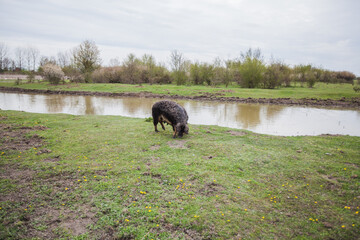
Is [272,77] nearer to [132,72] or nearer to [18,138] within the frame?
[132,72]

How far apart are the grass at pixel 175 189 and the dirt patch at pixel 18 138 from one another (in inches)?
2.6

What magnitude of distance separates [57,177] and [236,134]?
326 inches

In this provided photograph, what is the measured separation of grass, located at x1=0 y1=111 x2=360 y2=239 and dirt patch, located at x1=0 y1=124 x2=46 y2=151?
6 cm

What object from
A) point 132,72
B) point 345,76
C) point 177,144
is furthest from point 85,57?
point 345,76

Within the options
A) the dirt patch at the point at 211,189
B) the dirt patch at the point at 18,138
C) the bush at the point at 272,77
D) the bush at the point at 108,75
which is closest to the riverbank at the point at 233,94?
the bush at the point at 272,77

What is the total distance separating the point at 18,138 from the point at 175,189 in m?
7.95

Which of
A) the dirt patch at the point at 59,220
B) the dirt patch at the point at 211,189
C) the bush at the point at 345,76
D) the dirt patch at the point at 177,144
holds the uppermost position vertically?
the bush at the point at 345,76

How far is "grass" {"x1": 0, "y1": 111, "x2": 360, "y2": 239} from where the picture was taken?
403 centimetres

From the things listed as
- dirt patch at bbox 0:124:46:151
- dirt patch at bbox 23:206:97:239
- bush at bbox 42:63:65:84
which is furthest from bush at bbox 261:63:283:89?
bush at bbox 42:63:65:84

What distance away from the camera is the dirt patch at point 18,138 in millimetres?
7807

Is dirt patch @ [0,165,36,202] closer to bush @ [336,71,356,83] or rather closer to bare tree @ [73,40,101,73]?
bare tree @ [73,40,101,73]

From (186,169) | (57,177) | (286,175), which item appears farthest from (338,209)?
(57,177)

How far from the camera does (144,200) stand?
4.83 m

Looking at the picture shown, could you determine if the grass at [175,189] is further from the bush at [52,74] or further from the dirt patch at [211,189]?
the bush at [52,74]
